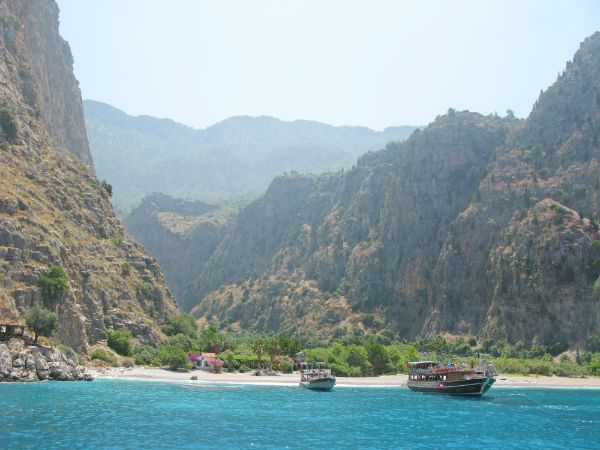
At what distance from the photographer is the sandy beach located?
100 meters

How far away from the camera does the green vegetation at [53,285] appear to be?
313ft

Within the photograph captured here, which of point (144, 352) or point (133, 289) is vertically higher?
point (133, 289)

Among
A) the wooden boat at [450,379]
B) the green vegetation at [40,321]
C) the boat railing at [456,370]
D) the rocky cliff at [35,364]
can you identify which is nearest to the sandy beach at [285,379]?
the rocky cliff at [35,364]

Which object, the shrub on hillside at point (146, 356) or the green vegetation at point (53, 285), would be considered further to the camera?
the shrub on hillside at point (146, 356)

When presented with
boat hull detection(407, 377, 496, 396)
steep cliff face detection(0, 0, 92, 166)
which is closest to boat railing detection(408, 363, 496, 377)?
boat hull detection(407, 377, 496, 396)

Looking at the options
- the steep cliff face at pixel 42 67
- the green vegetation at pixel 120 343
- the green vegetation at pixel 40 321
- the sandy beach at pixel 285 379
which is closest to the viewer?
the green vegetation at pixel 40 321

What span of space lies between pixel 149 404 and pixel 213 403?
26.6 ft

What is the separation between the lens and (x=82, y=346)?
333 ft

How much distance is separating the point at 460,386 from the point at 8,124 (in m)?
94.2

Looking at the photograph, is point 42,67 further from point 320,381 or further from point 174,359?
point 320,381

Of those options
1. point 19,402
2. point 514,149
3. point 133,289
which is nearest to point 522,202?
point 514,149

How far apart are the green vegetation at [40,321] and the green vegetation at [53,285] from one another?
23.4 ft

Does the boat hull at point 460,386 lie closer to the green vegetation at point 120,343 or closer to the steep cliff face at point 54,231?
the green vegetation at point 120,343

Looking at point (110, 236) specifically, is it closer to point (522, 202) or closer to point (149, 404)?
point (149, 404)
